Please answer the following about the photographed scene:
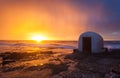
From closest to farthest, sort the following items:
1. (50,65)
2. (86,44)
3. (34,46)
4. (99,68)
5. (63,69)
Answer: (63,69) < (99,68) < (50,65) < (86,44) < (34,46)

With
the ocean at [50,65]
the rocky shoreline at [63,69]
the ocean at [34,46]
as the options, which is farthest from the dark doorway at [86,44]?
the ocean at [34,46]

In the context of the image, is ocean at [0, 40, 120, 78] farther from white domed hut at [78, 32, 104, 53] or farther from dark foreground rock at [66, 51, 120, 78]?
white domed hut at [78, 32, 104, 53]

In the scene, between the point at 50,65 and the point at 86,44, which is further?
the point at 86,44

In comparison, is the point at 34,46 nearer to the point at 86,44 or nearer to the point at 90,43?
the point at 86,44

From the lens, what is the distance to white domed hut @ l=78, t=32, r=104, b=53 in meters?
29.6

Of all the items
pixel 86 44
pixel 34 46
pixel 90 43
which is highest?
pixel 90 43

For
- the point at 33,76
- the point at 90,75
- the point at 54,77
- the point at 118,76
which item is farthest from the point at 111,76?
the point at 33,76

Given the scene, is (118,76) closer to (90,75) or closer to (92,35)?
(90,75)

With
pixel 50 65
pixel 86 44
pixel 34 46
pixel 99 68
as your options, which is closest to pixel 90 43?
pixel 86 44

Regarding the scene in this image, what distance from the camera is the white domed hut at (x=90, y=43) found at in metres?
29.6

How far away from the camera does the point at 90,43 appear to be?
29.8 meters

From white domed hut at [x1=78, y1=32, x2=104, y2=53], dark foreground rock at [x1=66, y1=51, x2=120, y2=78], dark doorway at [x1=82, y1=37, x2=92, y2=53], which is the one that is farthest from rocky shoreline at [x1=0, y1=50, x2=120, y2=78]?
dark doorway at [x1=82, y1=37, x2=92, y2=53]

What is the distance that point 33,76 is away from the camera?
45.3ft

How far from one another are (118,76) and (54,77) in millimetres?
4621
